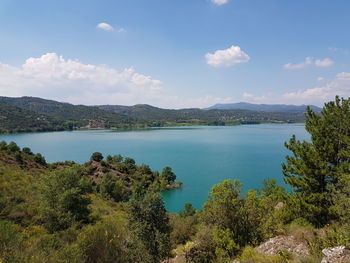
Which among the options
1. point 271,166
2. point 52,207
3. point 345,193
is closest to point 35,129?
point 271,166

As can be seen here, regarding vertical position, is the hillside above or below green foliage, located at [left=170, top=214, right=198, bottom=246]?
above

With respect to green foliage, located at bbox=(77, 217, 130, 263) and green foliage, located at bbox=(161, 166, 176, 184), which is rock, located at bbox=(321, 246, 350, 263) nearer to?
green foliage, located at bbox=(77, 217, 130, 263)

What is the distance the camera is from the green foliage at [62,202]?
11.3 m

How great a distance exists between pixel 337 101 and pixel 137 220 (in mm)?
12861

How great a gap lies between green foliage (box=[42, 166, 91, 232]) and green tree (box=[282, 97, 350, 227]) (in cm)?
1315

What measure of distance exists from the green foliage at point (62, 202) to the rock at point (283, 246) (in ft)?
32.2

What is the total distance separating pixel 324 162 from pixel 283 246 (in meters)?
5.73

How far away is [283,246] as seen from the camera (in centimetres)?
801

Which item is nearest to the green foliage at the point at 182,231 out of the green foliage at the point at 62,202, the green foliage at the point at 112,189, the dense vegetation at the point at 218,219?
the dense vegetation at the point at 218,219

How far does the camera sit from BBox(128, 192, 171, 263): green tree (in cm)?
880

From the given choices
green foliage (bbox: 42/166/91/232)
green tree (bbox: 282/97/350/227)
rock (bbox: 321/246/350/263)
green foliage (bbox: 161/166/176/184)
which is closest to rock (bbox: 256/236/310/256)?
rock (bbox: 321/246/350/263)

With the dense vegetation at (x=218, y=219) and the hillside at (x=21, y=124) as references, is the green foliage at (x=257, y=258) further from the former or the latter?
the hillside at (x=21, y=124)

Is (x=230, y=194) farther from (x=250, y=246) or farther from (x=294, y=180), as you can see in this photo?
(x=294, y=180)

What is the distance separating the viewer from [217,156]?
257 feet
